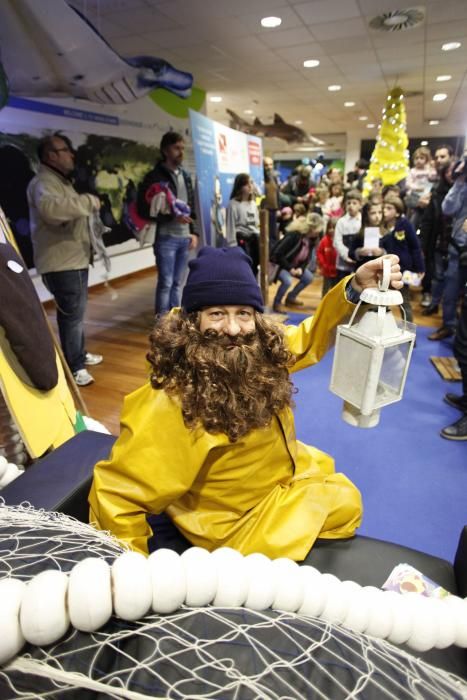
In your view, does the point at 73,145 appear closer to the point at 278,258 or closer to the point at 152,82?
the point at 152,82

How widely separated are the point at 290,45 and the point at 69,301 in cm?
422

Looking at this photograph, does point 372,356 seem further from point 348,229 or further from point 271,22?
point 271,22

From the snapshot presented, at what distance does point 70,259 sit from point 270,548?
222cm

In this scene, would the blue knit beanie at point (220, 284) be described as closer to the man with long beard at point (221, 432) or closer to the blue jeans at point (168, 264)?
the man with long beard at point (221, 432)

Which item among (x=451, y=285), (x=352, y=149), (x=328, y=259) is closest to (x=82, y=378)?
(x=328, y=259)

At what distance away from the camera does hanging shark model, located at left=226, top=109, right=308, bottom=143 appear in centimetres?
898

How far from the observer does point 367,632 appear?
0.52m

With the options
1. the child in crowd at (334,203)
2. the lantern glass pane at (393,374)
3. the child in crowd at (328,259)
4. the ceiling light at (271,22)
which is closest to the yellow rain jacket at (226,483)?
the lantern glass pane at (393,374)

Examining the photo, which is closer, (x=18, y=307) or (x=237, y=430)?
(x=237, y=430)

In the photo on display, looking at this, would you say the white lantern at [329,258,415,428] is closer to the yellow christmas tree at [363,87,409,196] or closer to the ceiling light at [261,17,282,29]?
the ceiling light at [261,17,282,29]

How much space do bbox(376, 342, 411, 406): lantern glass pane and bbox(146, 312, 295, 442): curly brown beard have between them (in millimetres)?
270

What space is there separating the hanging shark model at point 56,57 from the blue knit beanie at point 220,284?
194 cm

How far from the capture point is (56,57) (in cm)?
246

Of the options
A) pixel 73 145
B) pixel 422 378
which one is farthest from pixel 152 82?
pixel 422 378
